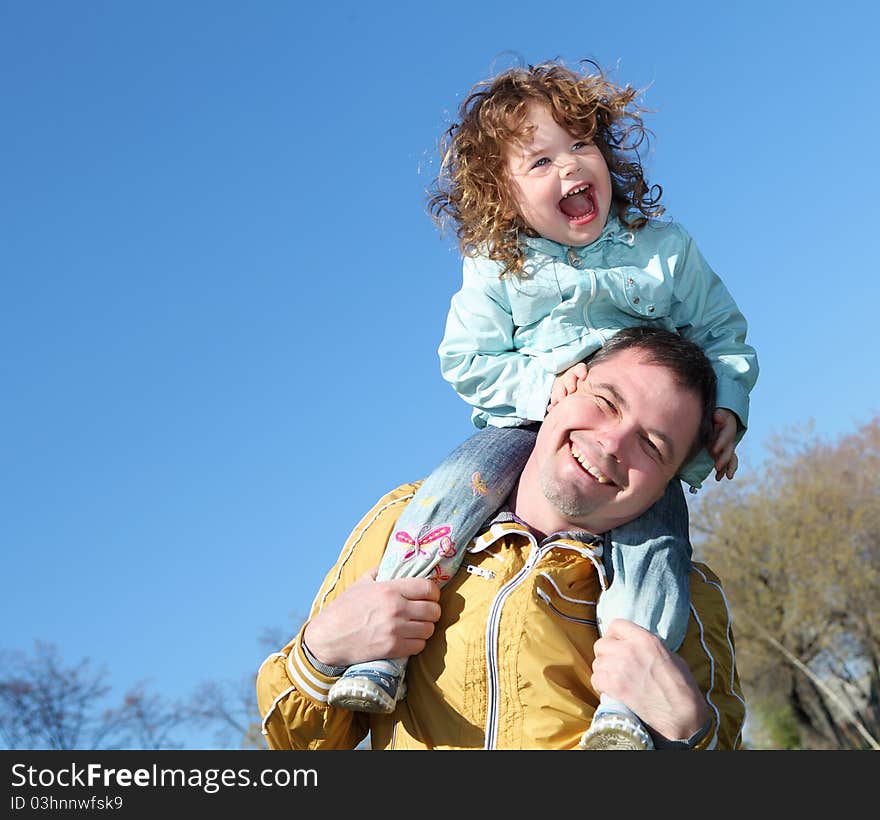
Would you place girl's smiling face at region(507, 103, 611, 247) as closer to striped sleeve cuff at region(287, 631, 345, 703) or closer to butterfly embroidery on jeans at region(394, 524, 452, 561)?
butterfly embroidery on jeans at region(394, 524, 452, 561)

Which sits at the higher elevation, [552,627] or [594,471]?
[594,471]

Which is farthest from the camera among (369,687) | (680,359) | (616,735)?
(680,359)

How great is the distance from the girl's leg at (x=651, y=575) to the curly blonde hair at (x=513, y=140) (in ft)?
3.54

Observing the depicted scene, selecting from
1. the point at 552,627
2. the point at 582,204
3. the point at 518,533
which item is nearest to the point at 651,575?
the point at 552,627

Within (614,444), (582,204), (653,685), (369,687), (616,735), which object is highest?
(582,204)

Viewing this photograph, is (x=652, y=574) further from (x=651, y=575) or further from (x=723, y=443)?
(x=723, y=443)

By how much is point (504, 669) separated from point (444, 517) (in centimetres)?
57

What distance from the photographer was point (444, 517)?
3.83 m

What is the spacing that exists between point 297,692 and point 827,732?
2553 cm

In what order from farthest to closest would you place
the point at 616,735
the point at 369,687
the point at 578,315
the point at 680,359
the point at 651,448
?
the point at 578,315 < the point at 680,359 < the point at 651,448 < the point at 369,687 < the point at 616,735

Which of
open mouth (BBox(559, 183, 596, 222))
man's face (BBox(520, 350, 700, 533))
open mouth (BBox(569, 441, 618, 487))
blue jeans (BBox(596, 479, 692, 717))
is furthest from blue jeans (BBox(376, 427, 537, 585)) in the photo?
open mouth (BBox(559, 183, 596, 222))
